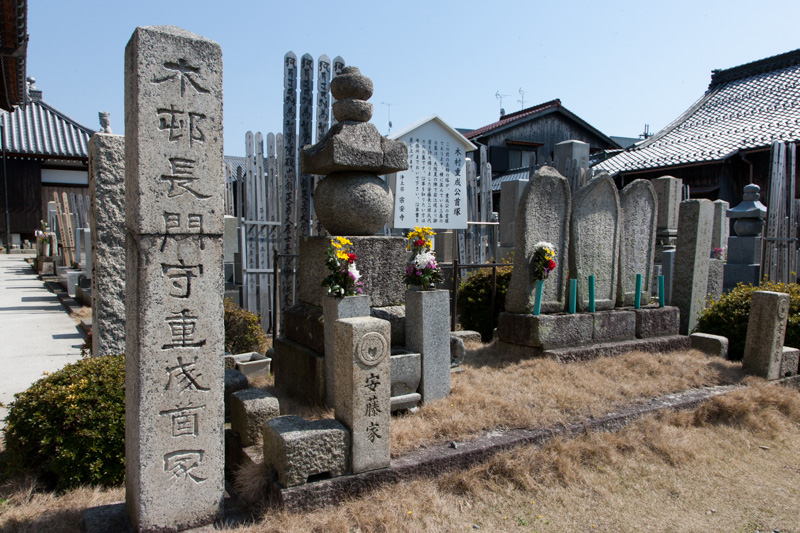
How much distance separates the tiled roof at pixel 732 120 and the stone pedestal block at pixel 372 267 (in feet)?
37.8

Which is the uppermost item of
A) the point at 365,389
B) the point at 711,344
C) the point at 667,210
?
the point at 667,210

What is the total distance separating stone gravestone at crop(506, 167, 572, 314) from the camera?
582 centimetres

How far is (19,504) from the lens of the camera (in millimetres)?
3125

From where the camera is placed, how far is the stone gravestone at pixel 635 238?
21.9 ft

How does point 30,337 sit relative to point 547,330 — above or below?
below

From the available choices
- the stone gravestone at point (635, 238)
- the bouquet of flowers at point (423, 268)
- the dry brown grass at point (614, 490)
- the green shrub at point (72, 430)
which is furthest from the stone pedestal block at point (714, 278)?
the green shrub at point (72, 430)

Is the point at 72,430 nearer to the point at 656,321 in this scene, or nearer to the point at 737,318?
the point at 656,321

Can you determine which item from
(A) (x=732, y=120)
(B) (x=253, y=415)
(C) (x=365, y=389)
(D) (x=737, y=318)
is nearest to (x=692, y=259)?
(D) (x=737, y=318)

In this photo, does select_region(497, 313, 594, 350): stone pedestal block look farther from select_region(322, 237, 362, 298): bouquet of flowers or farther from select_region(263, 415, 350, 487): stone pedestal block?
select_region(263, 415, 350, 487): stone pedestal block

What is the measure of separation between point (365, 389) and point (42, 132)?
23.8 meters

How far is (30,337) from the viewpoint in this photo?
24.8 feet

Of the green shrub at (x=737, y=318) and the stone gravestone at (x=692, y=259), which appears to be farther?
the stone gravestone at (x=692, y=259)

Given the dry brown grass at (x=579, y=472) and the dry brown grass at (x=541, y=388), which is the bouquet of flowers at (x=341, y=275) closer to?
the dry brown grass at (x=579, y=472)

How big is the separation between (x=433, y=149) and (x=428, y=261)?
4.64m
